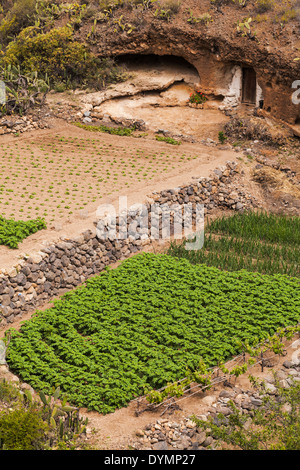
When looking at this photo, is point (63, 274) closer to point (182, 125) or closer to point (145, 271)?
point (145, 271)

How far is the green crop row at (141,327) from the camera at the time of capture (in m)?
12.2

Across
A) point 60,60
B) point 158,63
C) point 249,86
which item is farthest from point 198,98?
point 60,60

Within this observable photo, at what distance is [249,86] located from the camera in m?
26.7

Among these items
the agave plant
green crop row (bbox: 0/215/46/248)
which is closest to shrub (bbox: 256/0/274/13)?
the agave plant

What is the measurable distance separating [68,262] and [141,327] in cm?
358

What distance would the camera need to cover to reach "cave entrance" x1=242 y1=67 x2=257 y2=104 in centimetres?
2642

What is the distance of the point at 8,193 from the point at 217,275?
25.3ft

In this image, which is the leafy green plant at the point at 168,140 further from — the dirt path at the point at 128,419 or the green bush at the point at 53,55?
the dirt path at the point at 128,419

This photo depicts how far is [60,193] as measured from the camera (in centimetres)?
2020

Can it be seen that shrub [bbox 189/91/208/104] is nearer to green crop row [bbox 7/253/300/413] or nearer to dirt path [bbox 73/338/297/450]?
green crop row [bbox 7/253/300/413]

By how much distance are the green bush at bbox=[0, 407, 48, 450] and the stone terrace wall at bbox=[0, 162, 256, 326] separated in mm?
4598

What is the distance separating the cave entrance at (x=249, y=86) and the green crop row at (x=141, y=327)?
12362 mm

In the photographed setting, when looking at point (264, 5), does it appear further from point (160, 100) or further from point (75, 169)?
point (75, 169)

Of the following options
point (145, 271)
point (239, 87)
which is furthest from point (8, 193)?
point (239, 87)
